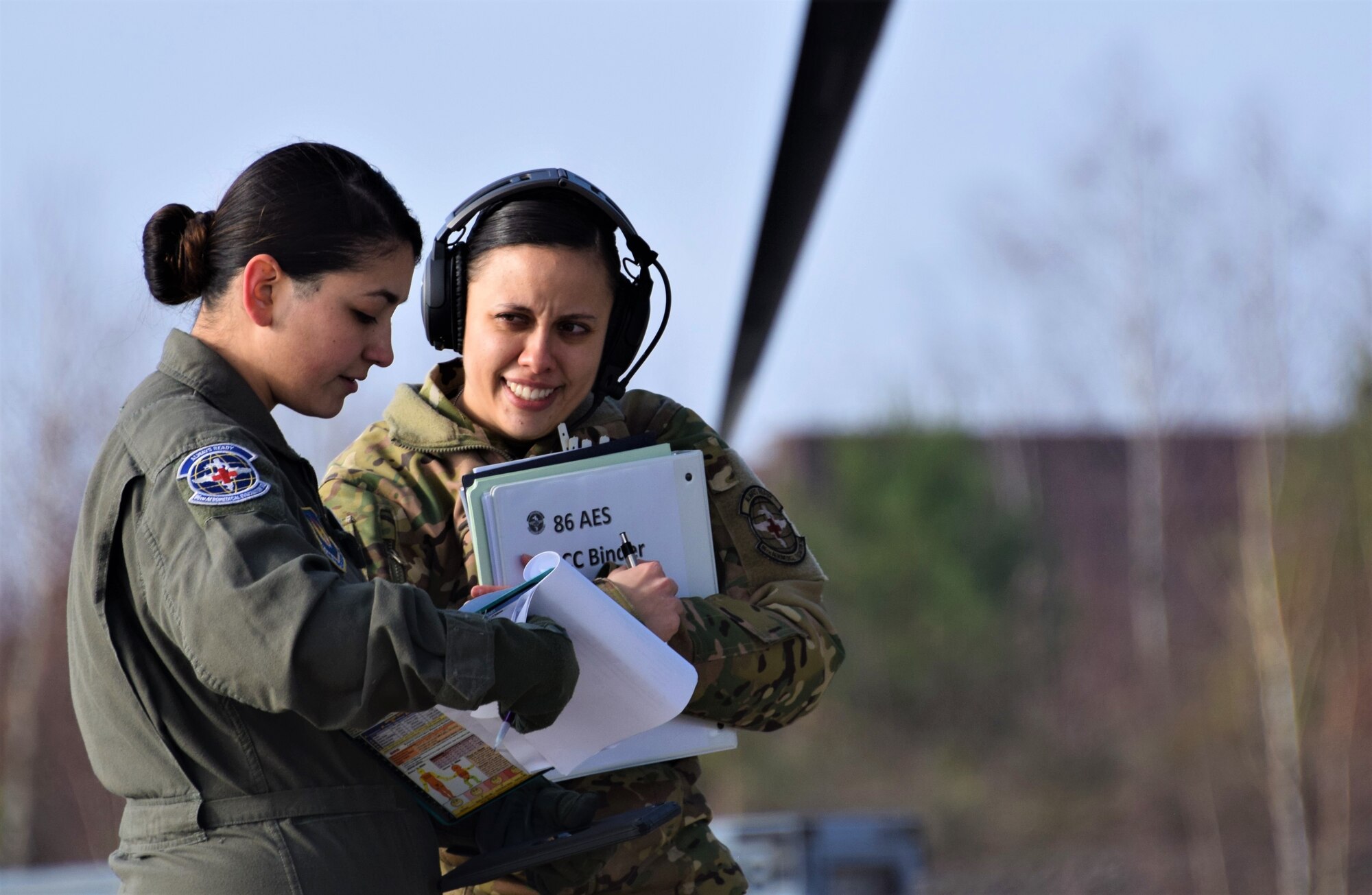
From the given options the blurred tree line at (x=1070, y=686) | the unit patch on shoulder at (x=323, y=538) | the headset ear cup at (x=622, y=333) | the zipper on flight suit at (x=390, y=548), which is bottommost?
the blurred tree line at (x=1070, y=686)

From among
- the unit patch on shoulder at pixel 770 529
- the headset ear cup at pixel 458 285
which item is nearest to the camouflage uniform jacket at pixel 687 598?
the unit patch on shoulder at pixel 770 529

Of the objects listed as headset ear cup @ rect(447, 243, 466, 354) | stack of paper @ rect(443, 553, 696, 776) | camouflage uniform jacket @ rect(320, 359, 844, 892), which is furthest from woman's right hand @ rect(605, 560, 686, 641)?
headset ear cup @ rect(447, 243, 466, 354)

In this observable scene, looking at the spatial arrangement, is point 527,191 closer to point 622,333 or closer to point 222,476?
point 622,333

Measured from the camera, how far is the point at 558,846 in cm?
156

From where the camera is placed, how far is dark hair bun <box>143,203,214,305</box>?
1521 mm

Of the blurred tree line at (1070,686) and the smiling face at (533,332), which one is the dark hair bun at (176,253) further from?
the blurred tree line at (1070,686)

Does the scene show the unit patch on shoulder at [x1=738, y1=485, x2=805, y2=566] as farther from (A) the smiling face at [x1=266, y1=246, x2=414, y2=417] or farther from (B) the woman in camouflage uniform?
(A) the smiling face at [x1=266, y1=246, x2=414, y2=417]

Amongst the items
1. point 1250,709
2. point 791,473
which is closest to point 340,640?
point 1250,709

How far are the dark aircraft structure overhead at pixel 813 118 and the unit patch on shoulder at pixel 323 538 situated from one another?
84cm

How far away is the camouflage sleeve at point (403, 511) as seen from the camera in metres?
1.82

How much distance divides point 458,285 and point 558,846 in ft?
2.58

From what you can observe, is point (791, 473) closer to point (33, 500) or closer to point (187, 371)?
point (33, 500)

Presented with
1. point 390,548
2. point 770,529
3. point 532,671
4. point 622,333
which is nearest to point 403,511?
point 390,548

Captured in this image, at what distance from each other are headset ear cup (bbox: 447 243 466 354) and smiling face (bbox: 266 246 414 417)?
41 centimetres
